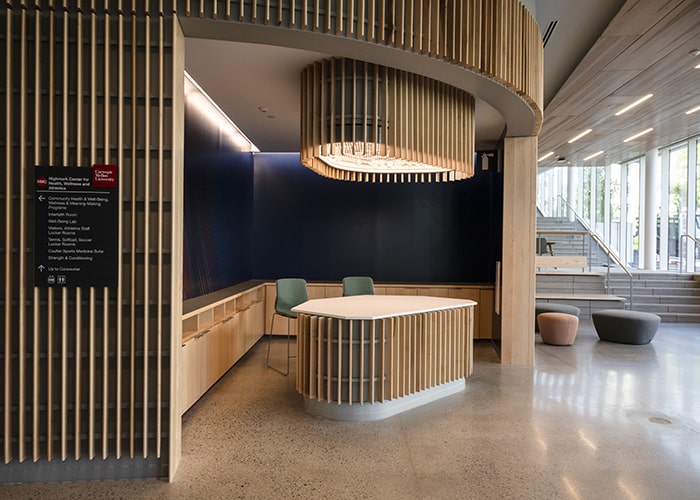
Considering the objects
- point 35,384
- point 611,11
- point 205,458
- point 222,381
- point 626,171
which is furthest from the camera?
point 626,171

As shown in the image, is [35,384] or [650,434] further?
[650,434]

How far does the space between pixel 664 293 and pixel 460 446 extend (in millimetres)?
10430

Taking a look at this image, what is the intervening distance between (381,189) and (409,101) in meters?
4.45

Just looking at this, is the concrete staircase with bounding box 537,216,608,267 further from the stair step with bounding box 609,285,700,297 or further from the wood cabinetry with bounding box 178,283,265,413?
the wood cabinetry with bounding box 178,283,265,413

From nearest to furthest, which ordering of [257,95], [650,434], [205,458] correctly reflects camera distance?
[205,458] → [650,434] → [257,95]

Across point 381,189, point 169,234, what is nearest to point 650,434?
point 169,234

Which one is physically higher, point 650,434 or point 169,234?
point 169,234

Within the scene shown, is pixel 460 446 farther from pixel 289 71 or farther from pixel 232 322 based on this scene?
pixel 289 71

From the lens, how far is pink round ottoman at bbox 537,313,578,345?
880cm

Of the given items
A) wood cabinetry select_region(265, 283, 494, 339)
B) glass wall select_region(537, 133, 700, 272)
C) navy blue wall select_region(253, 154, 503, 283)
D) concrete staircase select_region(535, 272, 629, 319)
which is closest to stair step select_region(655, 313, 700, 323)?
concrete staircase select_region(535, 272, 629, 319)

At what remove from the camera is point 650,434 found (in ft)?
15.3

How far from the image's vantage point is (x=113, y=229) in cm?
367

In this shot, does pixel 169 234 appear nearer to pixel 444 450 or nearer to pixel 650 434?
pixel 444 450

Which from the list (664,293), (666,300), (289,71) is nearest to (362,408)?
(289,71)
